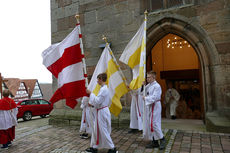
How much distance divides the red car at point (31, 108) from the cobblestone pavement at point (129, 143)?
688 centimetres

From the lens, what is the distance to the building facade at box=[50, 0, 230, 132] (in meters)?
5.21

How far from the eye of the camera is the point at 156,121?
4.02 metres

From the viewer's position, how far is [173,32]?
6184 mm

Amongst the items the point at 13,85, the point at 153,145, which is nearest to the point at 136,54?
the point at 153,145

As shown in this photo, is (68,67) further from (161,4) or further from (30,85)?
(30,85)

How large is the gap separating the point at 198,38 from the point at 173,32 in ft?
2.97

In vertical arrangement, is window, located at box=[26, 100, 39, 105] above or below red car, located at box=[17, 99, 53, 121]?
above

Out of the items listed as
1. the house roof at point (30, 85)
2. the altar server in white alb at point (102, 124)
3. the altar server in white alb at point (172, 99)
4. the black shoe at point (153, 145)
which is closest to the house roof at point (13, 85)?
the house roof at point (30, 85)

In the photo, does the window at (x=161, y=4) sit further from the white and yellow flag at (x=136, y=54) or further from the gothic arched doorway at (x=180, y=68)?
the gothic arched doorway at (x=180, y=68)

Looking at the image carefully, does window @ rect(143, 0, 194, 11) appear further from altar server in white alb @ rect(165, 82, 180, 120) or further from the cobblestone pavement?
the cobblestone pavement

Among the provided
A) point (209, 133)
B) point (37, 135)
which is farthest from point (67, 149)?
point (209, 133)

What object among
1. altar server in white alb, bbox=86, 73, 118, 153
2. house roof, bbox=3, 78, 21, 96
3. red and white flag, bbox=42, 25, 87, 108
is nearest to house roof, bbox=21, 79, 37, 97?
house roof, bbox=3, 78, 21, 96

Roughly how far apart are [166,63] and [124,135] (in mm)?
6397

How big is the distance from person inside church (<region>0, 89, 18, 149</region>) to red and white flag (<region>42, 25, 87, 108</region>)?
204 cm
